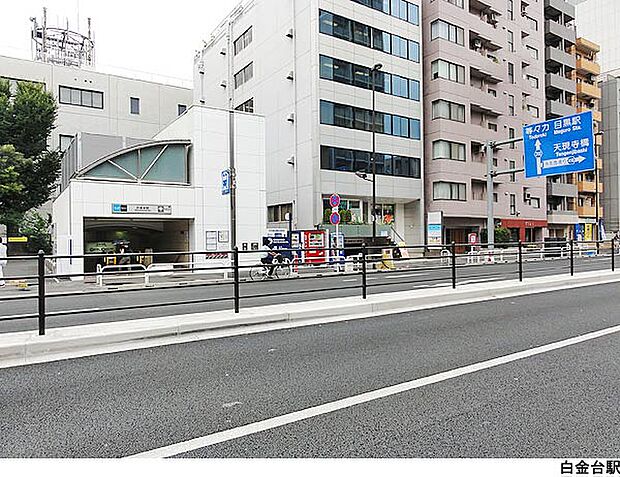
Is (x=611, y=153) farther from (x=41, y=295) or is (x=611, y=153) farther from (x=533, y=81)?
(x=41, y=295)

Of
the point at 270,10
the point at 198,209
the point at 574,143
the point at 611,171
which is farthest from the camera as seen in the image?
the point at 611,171

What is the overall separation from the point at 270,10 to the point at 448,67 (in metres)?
15.2

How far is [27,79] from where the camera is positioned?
4375 cm

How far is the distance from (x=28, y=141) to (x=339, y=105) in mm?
23557

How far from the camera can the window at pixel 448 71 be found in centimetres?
4000

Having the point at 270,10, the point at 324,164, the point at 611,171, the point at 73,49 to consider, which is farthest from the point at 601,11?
the point at 73,49

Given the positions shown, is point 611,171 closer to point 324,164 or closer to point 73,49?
point 324,164

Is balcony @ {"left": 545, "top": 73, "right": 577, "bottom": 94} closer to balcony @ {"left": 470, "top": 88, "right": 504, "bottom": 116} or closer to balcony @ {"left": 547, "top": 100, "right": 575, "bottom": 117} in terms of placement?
balcony @ {"left": 547, "top": 100, "right": 575, "bottom": 117}

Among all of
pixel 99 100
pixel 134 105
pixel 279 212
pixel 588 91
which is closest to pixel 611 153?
pixel 588 91

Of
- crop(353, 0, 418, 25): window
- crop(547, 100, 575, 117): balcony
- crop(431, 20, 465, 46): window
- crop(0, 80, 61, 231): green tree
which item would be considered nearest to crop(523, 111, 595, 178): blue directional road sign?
crop(353, 0, 418, 25): window

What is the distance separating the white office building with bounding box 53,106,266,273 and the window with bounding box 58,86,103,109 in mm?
19743

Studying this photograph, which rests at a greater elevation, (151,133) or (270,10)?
(270,10)

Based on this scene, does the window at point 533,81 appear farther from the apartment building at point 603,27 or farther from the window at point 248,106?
the window at point 248,106

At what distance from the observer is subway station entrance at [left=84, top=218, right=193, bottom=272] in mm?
25142
